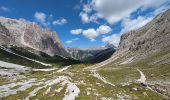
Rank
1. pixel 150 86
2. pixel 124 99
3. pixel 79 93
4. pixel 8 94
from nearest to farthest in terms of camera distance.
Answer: pixel 124 99 → pixel 79 93 → pixel 8 94 → pixel 150 86

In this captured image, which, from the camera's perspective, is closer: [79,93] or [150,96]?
[79,93]

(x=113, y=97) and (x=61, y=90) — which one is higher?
(x=61, y=90)

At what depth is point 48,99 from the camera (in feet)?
184

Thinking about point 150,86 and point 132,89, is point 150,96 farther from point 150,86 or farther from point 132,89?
point 150,86

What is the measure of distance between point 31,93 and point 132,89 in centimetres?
3480

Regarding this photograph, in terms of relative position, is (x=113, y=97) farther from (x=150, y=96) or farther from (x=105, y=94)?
(x=150, y=96)

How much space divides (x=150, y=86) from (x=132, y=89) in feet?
43.7

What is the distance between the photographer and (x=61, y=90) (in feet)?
216

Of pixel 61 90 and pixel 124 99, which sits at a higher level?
pixel 61 90

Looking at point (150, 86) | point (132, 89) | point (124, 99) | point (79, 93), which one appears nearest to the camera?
point (124, 99)

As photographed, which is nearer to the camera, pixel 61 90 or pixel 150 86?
pixel 61 90

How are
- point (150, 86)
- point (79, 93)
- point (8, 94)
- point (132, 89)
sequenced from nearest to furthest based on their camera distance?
point (79, 93) < point (8, 94) < point (132, 89) < point (150, 86)

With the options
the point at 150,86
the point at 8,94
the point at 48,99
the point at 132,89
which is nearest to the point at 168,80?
the point at 150,86

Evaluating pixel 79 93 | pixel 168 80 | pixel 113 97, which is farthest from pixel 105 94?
pixel 168 80
